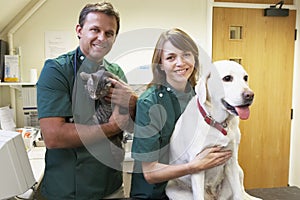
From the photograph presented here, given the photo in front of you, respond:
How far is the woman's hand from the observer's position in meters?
1.03

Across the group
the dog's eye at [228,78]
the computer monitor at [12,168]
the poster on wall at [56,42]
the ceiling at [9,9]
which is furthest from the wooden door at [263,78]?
the computer monitor at [12,168]

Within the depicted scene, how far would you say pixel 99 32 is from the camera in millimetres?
1142

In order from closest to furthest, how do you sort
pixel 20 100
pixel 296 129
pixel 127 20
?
pixel 20 100 < pixel 127 20 < pixel 296 129

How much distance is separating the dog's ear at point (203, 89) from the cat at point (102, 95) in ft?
1.00

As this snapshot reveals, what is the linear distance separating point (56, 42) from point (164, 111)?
5.89ft

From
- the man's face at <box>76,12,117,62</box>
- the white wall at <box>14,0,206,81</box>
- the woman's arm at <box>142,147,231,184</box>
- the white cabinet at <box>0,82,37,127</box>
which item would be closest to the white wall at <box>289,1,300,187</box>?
the white wall at <box>14,0,206,81</box>

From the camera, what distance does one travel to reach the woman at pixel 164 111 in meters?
1.08

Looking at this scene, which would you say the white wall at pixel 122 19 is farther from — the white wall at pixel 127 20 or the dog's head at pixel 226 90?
the dog's head at pixel 226 90

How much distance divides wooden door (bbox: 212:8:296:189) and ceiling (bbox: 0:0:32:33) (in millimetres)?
1756

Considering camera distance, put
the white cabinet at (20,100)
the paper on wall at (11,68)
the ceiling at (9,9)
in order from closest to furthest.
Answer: the ceiling at (9,9) < the paper on wall at (11,68) < the white cabinet at (20,100)

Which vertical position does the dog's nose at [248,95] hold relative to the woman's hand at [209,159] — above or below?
above

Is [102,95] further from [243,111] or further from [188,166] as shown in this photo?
[243,111]

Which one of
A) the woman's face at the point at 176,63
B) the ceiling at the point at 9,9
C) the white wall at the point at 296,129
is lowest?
the white wall at the point at 296,129

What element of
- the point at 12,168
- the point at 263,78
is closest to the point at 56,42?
the point at 12,168
